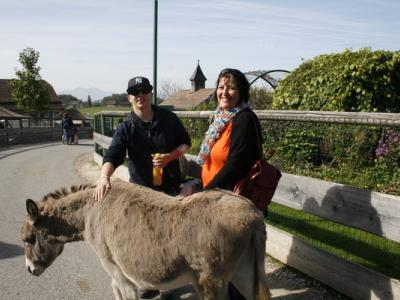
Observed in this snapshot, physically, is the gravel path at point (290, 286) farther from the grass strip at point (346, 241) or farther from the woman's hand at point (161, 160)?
the woman's hand at point (161, 160)

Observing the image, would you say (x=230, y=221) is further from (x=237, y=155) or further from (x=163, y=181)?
(x=163, y=181)

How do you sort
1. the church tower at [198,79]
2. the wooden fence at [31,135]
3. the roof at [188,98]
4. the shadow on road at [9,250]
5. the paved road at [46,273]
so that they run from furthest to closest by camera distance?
1. the church tower at [198,79]
2. the roof at [188,98]
3. the wooden fence at [31,135]
4. the shadow on road at [9,250]
5. the paved road at [46,273]

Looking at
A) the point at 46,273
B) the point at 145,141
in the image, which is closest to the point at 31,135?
the point at 46,273

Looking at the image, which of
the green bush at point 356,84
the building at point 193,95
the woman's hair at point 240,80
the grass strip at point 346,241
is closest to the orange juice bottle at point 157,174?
the woman's hair at point 240,80

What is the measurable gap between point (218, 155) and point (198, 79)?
6846 cm

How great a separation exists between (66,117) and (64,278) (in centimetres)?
2136

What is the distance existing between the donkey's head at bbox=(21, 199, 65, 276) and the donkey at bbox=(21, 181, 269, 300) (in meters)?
0.09

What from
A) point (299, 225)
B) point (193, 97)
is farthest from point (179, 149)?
point (193, 97)

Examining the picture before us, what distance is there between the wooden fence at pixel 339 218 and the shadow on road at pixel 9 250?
3524 millimetres

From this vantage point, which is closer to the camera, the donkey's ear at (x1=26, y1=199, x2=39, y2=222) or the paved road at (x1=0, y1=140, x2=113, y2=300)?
the donkey's ear at (x1=26, y1=199, x2=39, y2=222)

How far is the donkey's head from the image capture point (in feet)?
13.4

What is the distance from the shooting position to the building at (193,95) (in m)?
59.3

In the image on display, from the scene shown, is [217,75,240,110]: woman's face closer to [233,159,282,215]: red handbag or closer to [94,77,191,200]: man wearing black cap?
[233,159,282,215]: red handbag

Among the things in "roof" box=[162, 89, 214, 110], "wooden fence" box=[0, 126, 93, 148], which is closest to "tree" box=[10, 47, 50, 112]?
"wooden fence" box=[0, 126, 93, 148]
